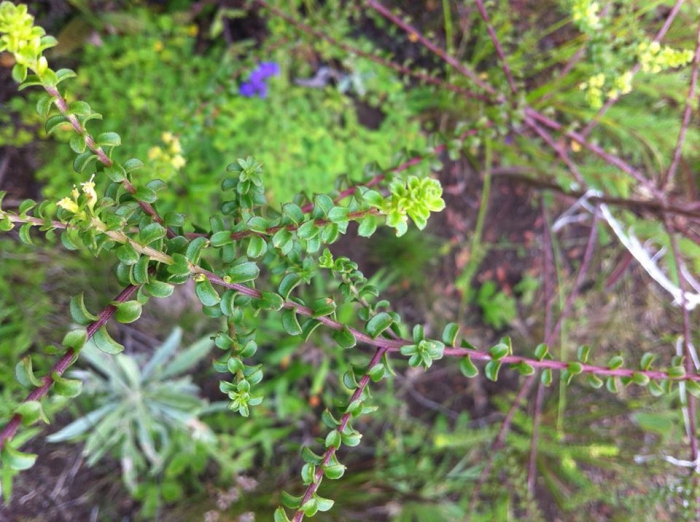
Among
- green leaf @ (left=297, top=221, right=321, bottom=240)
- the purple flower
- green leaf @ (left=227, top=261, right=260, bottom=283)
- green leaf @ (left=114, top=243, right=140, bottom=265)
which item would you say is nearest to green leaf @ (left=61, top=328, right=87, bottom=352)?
green leaf @ (left=114, top=243, right=140, bottom=265)

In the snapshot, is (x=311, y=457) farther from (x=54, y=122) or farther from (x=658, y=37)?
(x=658, y=37)

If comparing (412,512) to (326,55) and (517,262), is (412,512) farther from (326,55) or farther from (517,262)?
(326,55)

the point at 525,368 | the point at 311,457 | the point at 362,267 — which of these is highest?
the point at 525,368

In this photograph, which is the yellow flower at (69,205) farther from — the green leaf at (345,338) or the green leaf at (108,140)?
the green leaf at (345,338)

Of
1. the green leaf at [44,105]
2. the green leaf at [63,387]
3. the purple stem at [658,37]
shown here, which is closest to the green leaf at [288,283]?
the green leaf at [63,387]

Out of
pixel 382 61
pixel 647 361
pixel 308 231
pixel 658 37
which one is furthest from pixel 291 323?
pixel 658 37

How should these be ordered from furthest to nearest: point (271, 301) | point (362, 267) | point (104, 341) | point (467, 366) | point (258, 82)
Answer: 1. point (362, 267)
2. point (258, 82)
3. point (467, 366)
4. point (271, 301)
5. point (104, 341)
